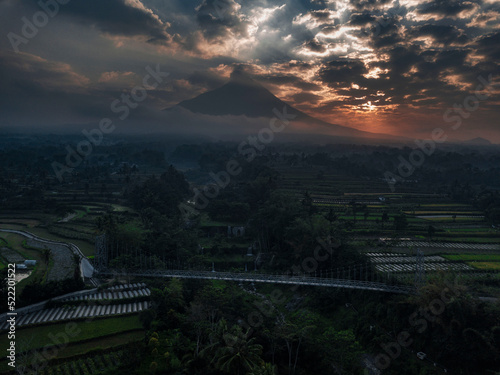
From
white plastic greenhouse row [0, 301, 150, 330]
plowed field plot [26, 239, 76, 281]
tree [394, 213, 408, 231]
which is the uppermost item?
tree [394, 213, 408, 231]

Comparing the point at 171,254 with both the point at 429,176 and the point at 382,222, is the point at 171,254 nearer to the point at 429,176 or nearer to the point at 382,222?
the point at 382,222

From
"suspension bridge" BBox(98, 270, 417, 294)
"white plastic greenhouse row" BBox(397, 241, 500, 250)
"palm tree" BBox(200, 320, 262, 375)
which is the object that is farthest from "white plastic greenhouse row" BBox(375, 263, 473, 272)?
"palm tree" BBox(200, 320, 262, 375)

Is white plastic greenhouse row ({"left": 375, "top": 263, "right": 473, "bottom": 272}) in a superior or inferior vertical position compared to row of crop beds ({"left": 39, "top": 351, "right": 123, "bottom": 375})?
superior

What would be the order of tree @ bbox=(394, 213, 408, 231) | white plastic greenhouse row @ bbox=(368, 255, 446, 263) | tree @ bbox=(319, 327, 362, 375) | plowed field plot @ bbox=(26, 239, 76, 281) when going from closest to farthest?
1. tree @ bbox=(319, 327, 362, 375)
2. plowed field plot @ bbox=(26, 239, 76, 281)
3. white plastic greenhouse row @ bbox=(368, 255, 446, 263)
4. tree @ bbox=(394, 213, 408, 231)

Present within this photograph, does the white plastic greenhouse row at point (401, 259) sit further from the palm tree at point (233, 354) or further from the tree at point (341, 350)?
the palm tree at point (233, 354)

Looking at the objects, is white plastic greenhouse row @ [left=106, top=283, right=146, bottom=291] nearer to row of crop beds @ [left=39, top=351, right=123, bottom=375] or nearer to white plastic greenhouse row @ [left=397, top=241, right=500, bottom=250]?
row of crop beds @ [left=39, top=351, right=123, bottom=375]

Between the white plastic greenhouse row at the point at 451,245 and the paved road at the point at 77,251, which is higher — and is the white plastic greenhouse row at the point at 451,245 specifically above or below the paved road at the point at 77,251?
above

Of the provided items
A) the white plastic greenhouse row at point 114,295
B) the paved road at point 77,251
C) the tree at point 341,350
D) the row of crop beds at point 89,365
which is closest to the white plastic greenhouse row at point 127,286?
the white plastic greenhouse row at point 114,295

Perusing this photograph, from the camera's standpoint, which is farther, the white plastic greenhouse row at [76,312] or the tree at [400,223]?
the tree at [400,223]

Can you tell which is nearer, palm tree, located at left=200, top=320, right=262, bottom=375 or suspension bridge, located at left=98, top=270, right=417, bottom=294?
palm tree, located at left=200, top=320, right=262, bottom=375
